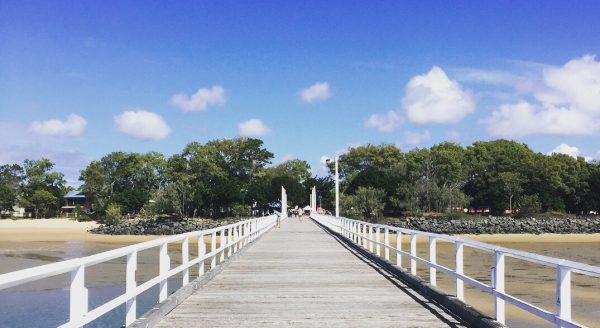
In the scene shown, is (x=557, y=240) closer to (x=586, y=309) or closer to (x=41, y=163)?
(x=586, y=309)

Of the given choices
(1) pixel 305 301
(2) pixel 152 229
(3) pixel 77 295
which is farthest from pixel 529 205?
(3) pixel 77 295

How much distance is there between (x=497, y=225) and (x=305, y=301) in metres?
55.3

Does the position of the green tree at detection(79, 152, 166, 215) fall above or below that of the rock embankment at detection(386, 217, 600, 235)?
above

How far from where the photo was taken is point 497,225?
60.5m

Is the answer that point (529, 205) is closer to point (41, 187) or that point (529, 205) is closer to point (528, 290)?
point (528, 290)

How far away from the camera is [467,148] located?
10088 cm

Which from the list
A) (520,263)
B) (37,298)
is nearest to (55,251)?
(37,298)

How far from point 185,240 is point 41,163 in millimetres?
114027

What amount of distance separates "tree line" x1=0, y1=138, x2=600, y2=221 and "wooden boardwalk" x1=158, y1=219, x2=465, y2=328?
180 ft

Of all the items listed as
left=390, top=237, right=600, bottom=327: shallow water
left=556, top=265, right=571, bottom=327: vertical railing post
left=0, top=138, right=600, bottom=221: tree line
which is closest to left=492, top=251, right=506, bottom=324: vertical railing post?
left=556, top=265, right=571, bottom=327: vertical railing post

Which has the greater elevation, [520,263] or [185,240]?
[185,240]

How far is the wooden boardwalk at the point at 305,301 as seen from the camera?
7531 millimetres

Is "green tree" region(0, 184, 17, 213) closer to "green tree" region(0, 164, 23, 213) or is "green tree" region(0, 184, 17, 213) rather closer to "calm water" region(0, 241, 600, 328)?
"green tree" region(0, 164, 23, 213)

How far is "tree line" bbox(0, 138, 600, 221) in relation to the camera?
78.1m
